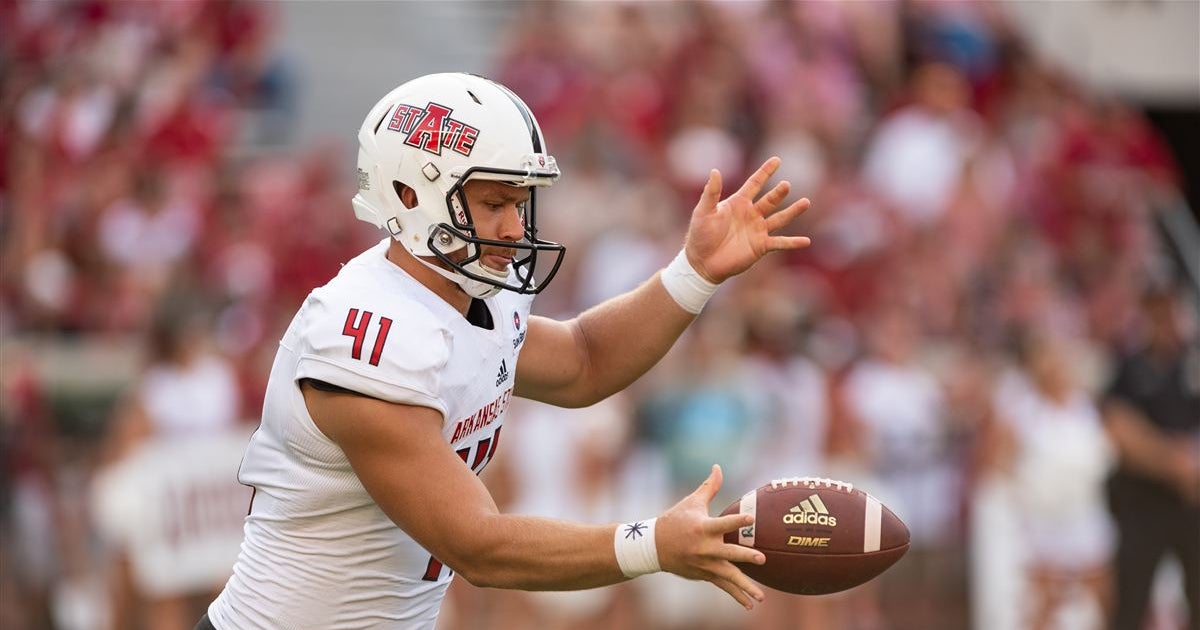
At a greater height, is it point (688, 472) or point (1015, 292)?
point (1015, 292)

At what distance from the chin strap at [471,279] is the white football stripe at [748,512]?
75 cm

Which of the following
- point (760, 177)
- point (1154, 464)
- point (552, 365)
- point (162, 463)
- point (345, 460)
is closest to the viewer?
point (345, 460)

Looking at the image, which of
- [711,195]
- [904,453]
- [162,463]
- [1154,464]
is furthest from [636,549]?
[1154,464]

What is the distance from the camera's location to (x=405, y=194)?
3760 mm

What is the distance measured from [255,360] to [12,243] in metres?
1.94

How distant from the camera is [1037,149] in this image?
417 inches

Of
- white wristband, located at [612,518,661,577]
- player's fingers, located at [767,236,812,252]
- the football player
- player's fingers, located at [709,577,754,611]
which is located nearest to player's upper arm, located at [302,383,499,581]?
the football player

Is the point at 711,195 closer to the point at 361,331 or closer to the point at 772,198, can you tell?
the point at 772,198

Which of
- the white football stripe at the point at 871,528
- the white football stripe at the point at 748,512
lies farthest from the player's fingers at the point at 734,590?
the white football stripe at the point at 871,528

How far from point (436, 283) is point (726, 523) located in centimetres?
95

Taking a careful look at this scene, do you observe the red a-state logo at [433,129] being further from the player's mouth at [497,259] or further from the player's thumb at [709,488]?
the player's thumb at [709,488]

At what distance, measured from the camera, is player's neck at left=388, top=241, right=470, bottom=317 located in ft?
12.4

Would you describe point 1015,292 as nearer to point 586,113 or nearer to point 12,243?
point 586,113

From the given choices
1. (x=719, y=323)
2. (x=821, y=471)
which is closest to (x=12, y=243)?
(x=719, y=323)
